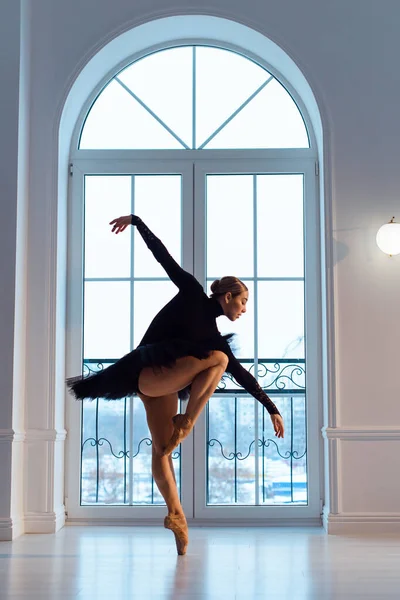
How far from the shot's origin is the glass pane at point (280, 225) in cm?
527

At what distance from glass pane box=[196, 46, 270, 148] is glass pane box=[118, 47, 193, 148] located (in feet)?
0.20

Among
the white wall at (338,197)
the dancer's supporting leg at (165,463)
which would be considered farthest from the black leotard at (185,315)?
the white wall at (338,197)

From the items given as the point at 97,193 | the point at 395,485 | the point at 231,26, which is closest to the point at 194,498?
the point at 395,485

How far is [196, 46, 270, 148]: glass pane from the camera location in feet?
17.6

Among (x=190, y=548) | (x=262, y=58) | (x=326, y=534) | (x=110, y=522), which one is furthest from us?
(x=262, y=58)

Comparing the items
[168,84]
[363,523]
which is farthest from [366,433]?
[168,84]

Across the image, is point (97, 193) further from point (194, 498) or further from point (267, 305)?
point (194, 498)

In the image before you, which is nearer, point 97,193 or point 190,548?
point 190,548

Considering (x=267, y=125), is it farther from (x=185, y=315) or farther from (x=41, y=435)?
(x=41, y=435)

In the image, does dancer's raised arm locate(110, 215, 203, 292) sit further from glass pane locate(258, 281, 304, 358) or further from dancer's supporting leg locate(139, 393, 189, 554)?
glass pane locate(258, 281, 304, 358)

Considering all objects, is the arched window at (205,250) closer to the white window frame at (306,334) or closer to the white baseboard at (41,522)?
the white window frame at (306,334)

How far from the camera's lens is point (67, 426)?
5148 millimetres

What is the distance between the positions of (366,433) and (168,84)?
8.34 ft

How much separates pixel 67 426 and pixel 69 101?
202 cm
